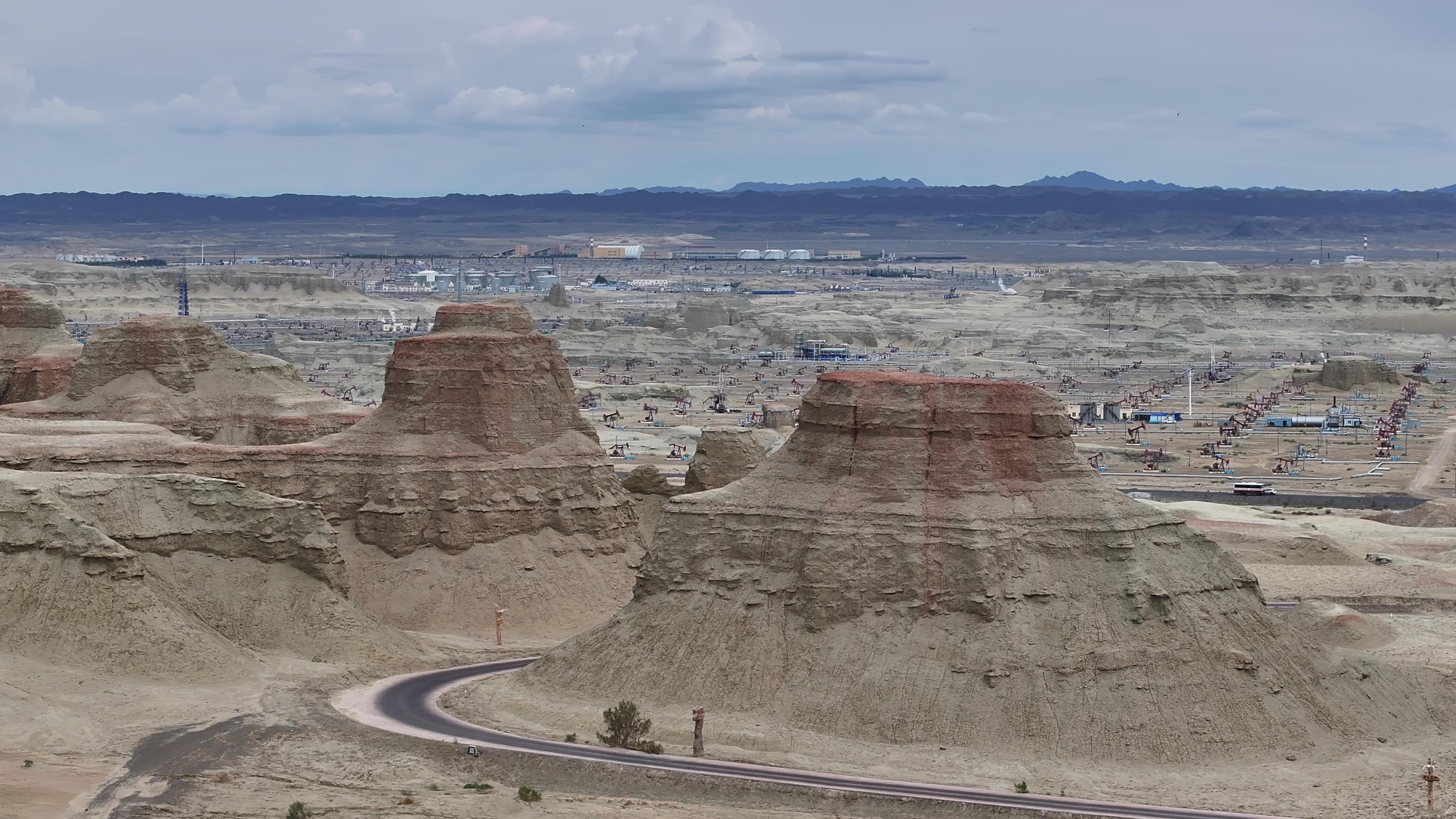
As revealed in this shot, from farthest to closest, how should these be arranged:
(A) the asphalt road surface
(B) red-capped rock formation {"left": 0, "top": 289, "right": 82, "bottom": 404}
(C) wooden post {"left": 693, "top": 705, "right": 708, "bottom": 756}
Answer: (A) the asphalt road surface → (B) red-capped rock formation {"left": 0, "top": 289, "right": 82, "bottom": 404} → (C) wooden post {"left": 693, "top": 705, "right": 708, "bottom": 756}

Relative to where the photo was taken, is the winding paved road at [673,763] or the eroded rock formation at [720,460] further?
the eroded rock formation at [720,460]

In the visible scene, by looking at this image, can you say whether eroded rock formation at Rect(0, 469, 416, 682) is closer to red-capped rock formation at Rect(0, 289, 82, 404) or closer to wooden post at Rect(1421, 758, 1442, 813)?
wooden post at Rect(1421, 758, 1442, 813)

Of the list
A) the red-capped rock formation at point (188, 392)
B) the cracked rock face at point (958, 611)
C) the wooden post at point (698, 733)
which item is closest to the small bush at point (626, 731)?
the wooden post at point (698, 733)

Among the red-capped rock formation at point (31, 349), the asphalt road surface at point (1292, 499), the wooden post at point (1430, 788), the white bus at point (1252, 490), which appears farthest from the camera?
the white bus at point (1252, 490)

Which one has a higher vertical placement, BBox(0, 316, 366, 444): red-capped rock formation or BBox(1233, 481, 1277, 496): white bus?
BBox(0, 316, 366, 444): red-capped rock formation

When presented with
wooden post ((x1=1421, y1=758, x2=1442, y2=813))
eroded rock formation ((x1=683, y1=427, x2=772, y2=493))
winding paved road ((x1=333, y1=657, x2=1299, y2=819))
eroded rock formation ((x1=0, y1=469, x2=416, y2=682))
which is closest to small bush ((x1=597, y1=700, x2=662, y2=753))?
winding paved road ((x1=333, y1=657, x2=1299, y2=819))

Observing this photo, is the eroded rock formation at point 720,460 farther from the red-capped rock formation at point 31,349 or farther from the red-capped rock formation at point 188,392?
the red-capped rock formation at point 31,349
